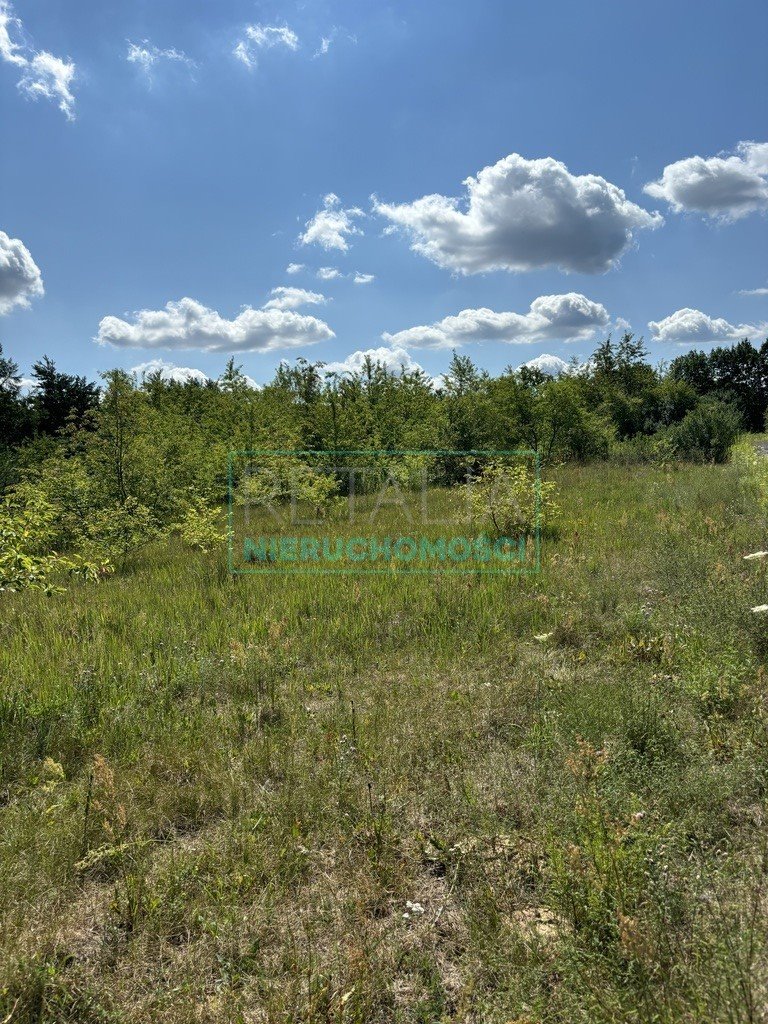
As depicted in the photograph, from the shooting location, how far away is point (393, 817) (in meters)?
3.21

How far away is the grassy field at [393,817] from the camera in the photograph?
220cm

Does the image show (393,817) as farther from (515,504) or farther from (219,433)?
(219,433)

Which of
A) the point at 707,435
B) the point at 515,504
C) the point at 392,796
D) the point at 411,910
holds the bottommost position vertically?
the point at 411,910

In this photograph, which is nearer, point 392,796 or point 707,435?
point 392,796

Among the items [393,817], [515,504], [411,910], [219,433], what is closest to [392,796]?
[393,817]

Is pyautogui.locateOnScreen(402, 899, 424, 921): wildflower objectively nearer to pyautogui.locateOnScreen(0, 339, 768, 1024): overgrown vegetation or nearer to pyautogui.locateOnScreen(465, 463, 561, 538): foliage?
pyautogui.locateOnScreen(0, 339, 768, 1024): overgrown vegetation

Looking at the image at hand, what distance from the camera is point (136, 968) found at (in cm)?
235

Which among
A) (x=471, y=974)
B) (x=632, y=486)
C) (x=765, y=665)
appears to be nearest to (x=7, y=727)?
(x=471, y=974)

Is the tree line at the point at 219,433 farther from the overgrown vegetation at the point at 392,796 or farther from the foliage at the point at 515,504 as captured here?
the foliage at the point at 515,504

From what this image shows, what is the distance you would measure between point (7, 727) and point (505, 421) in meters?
19.0

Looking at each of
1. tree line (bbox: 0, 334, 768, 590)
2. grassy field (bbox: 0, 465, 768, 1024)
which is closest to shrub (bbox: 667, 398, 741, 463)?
tree line (bbox: 0, 334, 768, 590)

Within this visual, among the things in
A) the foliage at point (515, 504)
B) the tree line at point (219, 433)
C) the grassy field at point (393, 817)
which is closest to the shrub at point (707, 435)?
the tree line at point (219, 433)

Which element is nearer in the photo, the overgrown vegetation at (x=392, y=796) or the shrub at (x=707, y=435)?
the overgrown vegetation at (x=392, y=796)

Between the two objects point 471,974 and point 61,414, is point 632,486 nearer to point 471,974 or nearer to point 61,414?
point 471,974
